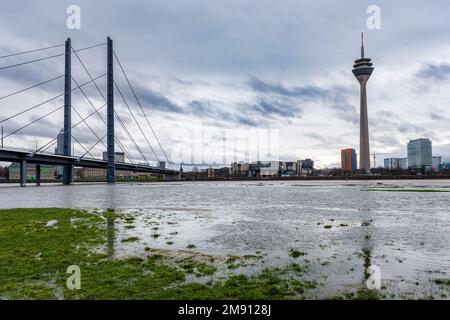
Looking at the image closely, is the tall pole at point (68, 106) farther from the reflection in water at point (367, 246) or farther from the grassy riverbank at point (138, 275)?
the reflection in water at point (367, 246)

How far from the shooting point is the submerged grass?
856 centimetres

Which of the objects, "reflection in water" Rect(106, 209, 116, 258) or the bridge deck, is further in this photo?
the bridge deck

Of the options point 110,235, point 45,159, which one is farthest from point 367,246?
point 45,159

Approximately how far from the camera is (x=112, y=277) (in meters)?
9.90

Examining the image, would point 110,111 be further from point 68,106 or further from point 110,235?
point 110,235

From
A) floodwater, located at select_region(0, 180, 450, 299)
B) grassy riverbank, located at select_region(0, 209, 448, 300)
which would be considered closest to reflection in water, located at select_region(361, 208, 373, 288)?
floodwater, located at select_region(0, 180, 450, 299)

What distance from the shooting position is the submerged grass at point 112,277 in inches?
337

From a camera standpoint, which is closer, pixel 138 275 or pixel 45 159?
pixel 138 275

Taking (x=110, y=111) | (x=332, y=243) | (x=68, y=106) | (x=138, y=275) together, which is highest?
(x=110, y=111)

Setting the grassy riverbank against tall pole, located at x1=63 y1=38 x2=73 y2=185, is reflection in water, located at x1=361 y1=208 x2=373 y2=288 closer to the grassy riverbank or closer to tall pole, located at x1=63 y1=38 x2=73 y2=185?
the grassy riverbank

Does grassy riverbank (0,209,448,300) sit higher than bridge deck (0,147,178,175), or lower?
lower
